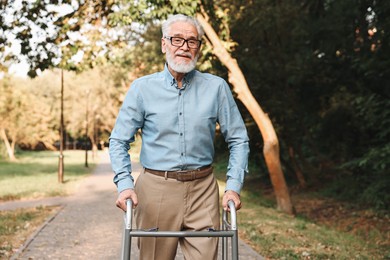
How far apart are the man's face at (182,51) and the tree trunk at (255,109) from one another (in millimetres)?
8474

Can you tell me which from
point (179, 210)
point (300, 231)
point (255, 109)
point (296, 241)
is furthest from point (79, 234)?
point (179, 210)

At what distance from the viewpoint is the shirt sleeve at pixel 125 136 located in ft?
9.55

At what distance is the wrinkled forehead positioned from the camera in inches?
120

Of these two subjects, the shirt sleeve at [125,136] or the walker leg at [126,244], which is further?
the shirt sleeve at [125,136]

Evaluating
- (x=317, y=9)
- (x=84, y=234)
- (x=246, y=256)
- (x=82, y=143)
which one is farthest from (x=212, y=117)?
(x=82, y=143)

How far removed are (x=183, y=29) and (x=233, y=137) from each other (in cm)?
70

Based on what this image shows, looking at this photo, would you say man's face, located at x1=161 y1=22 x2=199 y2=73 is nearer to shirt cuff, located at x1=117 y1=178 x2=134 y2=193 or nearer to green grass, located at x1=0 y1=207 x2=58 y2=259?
shirt cuff, located at x1=117 y1=178 x2=134 y2=193

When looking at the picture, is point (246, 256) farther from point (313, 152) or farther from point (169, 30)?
point (313, 152)

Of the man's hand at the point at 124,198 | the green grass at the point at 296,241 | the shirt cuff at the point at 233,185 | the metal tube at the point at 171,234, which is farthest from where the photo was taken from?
the green grass at the point at 296,241

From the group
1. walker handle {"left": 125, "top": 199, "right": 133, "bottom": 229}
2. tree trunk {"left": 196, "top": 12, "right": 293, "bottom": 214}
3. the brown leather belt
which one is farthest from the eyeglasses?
tree trunk {"left": 196, "top": 12, "right": 293, "bottom": 214}

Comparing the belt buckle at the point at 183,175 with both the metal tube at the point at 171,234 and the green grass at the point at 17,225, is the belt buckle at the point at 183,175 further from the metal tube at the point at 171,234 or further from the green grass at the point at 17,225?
the green grass at the point at 17,225

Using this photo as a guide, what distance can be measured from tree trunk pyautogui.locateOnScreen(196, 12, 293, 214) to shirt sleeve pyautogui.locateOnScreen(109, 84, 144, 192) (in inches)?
339

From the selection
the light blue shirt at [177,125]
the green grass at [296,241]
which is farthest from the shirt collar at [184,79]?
the green grass at [296,241]

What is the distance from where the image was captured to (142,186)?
123 inches
